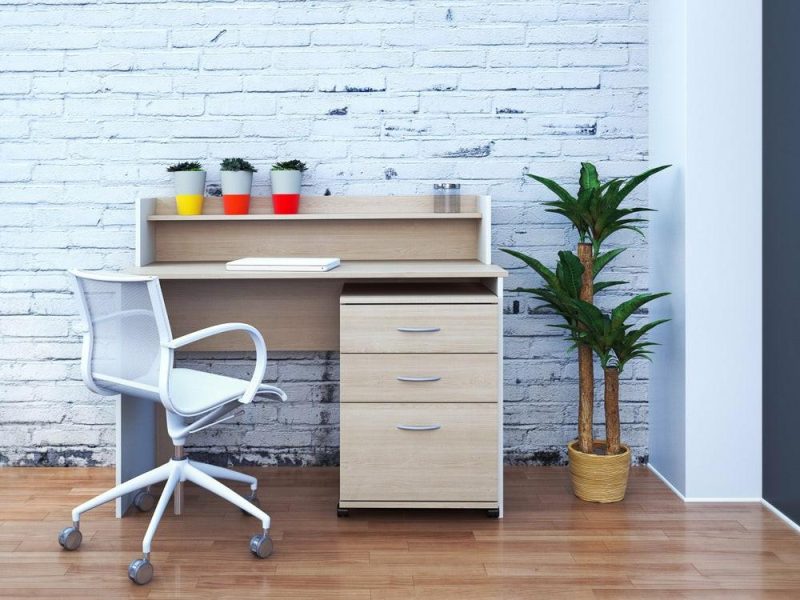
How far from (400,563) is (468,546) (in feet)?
0.77

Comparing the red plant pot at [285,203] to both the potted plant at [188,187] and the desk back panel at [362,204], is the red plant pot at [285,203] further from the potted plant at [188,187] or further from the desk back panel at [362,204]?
the potted plant at [188,187]

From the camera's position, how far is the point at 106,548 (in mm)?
2553

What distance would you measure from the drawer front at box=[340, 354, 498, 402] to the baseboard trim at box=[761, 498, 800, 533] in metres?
0.97

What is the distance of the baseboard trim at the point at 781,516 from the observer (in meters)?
2.68

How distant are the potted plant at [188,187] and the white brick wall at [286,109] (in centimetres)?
14

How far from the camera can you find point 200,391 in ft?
8.39

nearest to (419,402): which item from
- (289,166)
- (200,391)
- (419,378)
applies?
(419,378)

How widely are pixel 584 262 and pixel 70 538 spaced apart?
184cm

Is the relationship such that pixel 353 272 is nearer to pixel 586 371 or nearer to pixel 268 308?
pixel 268 308

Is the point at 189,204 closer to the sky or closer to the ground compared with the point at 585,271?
closer to the sky

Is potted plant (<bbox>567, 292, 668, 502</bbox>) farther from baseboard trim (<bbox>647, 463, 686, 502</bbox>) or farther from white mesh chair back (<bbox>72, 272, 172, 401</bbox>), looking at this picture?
white mesh chair back (<bbox>72, 272, 172, 401</bbox>)

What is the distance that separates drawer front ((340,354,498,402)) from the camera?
2.74m

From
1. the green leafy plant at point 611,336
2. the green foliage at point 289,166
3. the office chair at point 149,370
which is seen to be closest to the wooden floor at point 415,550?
the office chair at point 149,370

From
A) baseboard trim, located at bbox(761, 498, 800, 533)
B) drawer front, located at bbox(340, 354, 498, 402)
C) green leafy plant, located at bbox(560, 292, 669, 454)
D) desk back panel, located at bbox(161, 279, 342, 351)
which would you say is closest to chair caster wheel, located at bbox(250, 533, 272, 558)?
drawer front, located at bbox(340, 354, 498, 402)
